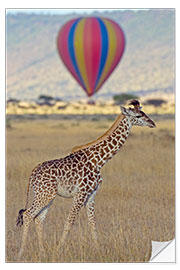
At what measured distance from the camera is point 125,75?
95625 millimetres

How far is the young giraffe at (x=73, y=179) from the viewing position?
630cm

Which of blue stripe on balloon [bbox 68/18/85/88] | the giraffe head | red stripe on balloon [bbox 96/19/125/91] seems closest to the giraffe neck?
the giraffe head

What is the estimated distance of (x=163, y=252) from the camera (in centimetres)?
639

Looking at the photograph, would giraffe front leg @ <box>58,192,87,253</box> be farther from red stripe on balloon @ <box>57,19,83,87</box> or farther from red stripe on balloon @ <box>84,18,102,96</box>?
red stripe on balloon @ <box>84,18,102,96</box>

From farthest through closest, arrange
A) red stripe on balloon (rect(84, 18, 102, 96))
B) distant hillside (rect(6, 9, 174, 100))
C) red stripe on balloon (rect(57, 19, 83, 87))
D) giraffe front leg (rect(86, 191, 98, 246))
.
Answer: distant hillside (rect(6, 9, 174, 100))
red stripe on balloon (rect(84, 18, 102, 96))
red stripe on balloon (rect(57, 19, 83, 87))
giraffe front leg (rect(86, 191, 98, 246))

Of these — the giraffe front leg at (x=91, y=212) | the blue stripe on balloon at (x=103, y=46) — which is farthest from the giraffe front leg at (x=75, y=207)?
the blue stripe on balloon at (x=103, y=46)

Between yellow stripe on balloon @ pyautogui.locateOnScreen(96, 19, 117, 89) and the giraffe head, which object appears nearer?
the giraffe head

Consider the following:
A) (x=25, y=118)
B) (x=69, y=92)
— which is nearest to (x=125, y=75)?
(x=69, y=92)

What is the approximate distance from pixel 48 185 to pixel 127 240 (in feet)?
4.40

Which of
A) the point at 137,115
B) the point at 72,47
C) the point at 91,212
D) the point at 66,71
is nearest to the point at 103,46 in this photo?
the point at 72,47

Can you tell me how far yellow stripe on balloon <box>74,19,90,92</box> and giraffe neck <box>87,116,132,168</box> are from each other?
16.2 m

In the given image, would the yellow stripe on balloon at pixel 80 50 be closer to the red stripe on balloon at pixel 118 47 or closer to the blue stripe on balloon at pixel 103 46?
the blue stripe on balloon at pixel 103 46

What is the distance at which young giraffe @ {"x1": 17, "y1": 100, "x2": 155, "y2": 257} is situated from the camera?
6.30 m

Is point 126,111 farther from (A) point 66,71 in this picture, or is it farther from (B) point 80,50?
(A) point 66,71
